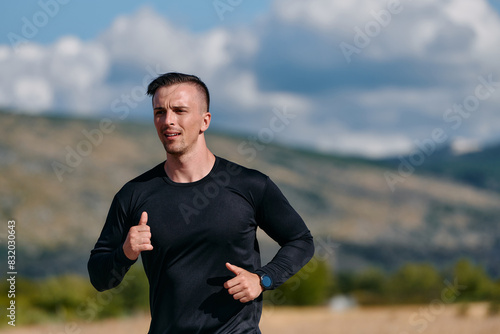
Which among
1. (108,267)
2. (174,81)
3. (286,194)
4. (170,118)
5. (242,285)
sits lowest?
(242,285)

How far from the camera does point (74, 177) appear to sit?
144625 millimetres

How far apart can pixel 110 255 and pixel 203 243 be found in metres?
0.69

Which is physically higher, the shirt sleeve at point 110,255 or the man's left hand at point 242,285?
the shirt sleeve at point 110,255

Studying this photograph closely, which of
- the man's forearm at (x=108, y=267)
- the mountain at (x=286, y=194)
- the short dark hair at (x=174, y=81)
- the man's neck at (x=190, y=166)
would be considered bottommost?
the man's forearm at (x=108, y=267)

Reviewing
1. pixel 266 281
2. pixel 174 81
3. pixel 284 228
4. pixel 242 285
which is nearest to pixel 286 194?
pixel 284 228

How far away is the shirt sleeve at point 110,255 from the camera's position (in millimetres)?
5500

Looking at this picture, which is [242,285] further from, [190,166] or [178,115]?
[178,115]

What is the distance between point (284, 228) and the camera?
5.67m

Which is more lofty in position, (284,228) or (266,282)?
(284,228)

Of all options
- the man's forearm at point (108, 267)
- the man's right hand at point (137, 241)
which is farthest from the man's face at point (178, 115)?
the man's forearm at point (108, 267)

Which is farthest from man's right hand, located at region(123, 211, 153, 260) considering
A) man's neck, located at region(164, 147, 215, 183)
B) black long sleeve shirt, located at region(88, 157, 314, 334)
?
man's neck, located at region(164, 147, 215, 183)

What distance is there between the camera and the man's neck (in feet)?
18.5

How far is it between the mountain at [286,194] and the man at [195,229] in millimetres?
103926

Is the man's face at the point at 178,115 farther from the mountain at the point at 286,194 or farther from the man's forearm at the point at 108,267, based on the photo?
the mountain at the point at 286,194
